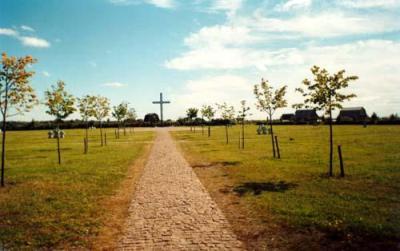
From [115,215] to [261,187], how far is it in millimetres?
6007

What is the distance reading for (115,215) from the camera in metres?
9.16

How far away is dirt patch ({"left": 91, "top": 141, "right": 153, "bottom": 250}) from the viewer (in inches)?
280

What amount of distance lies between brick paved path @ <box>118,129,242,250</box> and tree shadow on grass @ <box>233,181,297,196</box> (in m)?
1.44

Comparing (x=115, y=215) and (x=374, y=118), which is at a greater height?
(x=374, y=118)

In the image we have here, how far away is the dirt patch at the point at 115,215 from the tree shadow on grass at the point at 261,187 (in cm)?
422

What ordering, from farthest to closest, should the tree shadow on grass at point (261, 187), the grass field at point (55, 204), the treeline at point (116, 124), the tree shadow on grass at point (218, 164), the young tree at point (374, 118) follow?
the treeline at point (116, 124) → the young tree at point (374, 118) → the tree shadow on grass at point (218, 164) → the tree shadow on grass at point (261, 187) → the grass field at point (55, 204)

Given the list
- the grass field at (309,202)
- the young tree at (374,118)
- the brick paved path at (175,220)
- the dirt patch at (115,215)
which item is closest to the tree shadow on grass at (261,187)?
the grass field at (309,202)

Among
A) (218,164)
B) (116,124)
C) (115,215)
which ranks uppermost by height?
(116,124)

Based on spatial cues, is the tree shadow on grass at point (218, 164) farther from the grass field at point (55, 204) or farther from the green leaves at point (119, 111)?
the green leaves at point (119, 111)

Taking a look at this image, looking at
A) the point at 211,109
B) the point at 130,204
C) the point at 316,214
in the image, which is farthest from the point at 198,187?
the point at 211,109

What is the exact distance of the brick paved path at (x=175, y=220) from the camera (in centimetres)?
692

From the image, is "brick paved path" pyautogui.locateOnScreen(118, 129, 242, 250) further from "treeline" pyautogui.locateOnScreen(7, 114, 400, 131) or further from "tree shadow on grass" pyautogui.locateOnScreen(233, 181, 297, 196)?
"treeline" pyautogui.locateOnScreen(7, 114, 400, 131)

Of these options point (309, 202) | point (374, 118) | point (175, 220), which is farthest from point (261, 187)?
point (374, 118)

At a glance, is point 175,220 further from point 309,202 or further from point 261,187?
point 261,187
